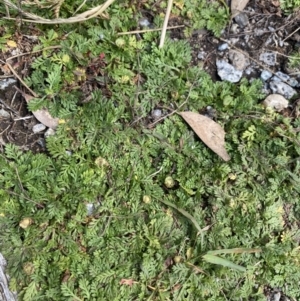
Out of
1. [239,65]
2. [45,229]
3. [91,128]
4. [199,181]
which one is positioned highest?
[239,65]

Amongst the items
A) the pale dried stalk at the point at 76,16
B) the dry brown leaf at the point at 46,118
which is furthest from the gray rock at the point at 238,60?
the dry brown leaf at the point at 46,118

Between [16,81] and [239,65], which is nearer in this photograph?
[16,81]

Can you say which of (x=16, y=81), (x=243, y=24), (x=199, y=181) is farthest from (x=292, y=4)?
(x=16, y=81)

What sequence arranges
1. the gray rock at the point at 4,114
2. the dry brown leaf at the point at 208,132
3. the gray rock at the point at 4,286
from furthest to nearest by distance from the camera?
the dry brown leaf at the point at 208,132
the gray rock at the point at 4,114
the gray rock at the point at 4,286

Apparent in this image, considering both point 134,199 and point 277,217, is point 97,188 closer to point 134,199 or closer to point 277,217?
point 134,199

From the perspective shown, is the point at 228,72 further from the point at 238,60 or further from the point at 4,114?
the point at 4,114

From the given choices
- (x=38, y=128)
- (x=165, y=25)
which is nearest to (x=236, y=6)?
(x=165, y=25)

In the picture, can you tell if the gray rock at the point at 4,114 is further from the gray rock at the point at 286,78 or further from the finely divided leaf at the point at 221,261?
the gray rock at the point at 286,78
